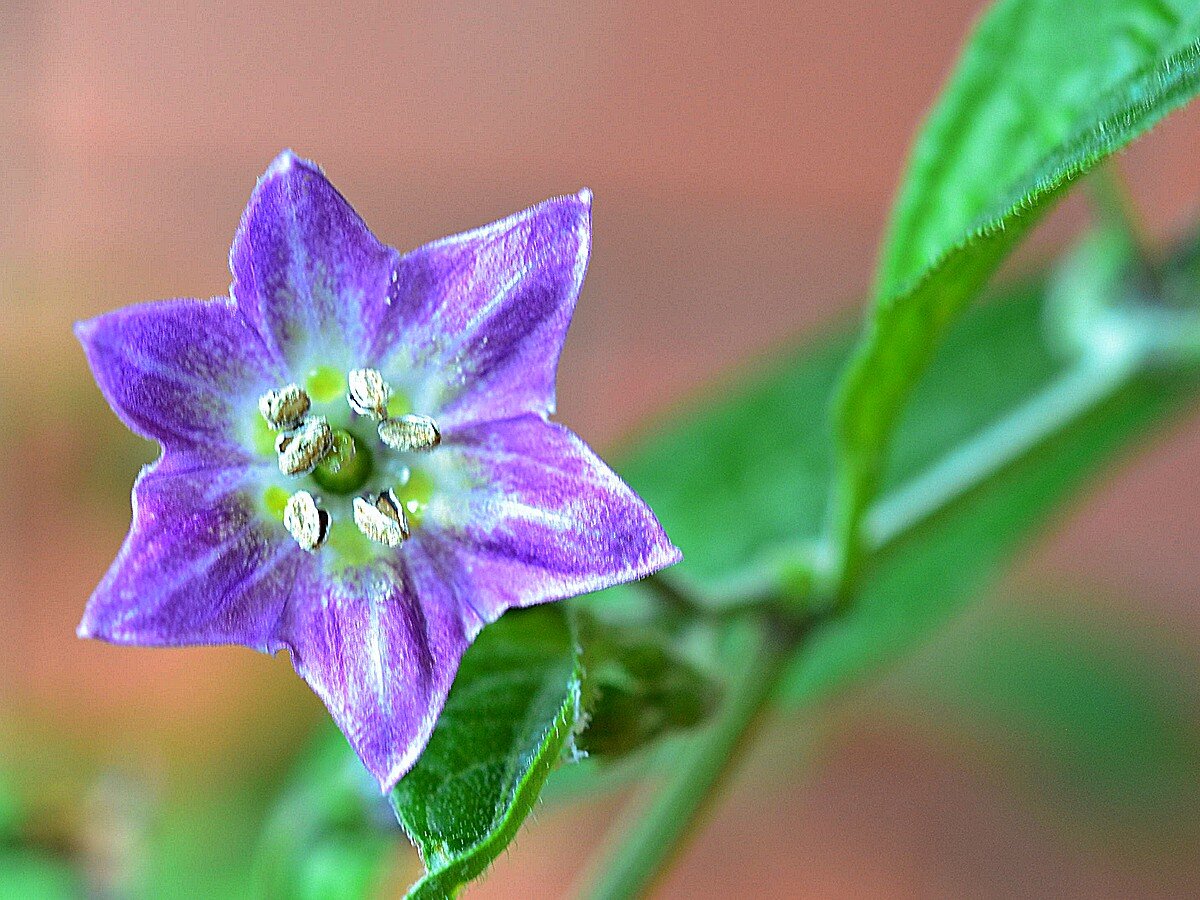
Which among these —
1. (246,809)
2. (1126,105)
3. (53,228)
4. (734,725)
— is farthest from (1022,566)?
(53,228)

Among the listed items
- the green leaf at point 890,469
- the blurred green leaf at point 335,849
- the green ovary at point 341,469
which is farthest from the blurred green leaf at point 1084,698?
the green ovary at point 341,469

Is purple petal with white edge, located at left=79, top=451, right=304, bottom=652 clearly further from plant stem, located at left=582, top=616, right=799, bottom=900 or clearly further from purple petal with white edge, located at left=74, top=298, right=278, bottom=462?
plant stem, located at left=582, top=616, right=799, bottom=900

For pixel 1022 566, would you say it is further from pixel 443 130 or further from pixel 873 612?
pixel 443 130

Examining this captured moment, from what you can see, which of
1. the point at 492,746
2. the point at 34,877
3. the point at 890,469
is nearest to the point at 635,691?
the point at 492,746

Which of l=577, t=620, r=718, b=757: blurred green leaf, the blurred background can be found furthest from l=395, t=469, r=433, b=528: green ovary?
the blurred background

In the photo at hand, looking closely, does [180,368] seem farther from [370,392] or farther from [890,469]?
[890,469]

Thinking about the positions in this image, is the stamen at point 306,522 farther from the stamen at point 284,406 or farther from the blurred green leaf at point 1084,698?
the blurred green leaf at point 1084,698
